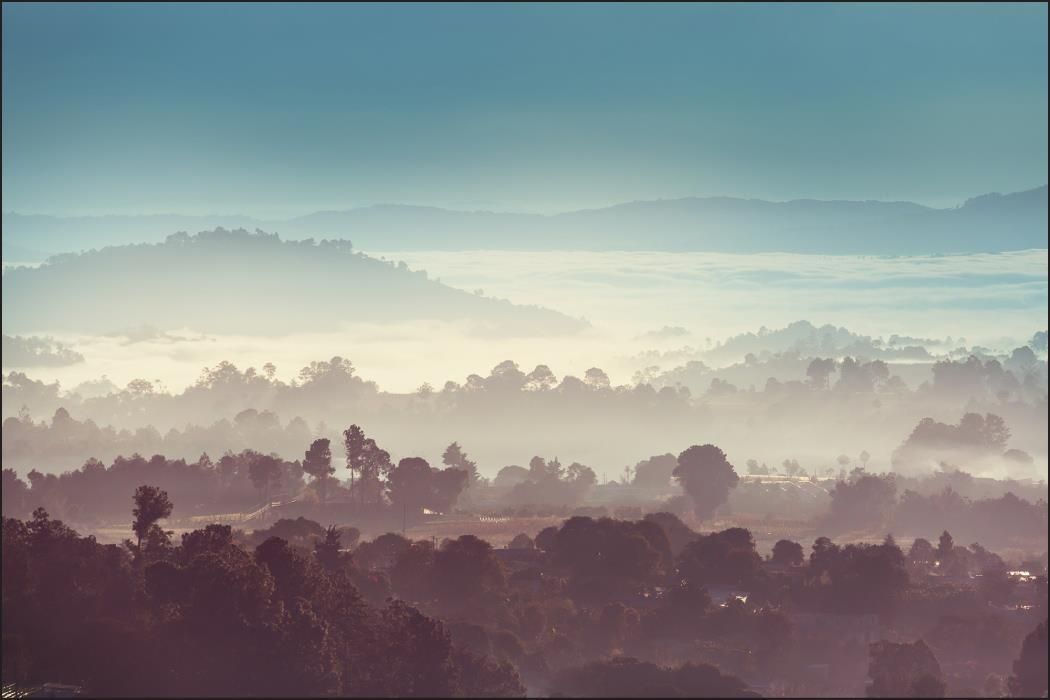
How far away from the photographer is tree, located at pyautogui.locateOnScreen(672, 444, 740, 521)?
146500mm

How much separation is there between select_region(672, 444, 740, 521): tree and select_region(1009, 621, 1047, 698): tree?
86.4 meters

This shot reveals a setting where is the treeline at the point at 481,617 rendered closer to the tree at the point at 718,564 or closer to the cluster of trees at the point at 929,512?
the tree at the point at 718,564

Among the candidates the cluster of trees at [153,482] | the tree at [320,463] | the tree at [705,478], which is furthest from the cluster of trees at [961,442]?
the tree at [320,463]

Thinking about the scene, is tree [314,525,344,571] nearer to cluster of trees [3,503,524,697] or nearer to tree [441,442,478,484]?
cluster of trees [3,503,524,697]

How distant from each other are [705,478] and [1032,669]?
91.3 m

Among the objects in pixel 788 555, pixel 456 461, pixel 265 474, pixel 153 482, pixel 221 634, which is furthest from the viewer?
pixel 456 461

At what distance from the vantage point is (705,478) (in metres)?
148

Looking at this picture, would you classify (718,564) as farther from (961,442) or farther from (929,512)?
(961,442)

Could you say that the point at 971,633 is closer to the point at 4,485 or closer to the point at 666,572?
the point at 666,572

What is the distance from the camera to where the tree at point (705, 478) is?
481 feet

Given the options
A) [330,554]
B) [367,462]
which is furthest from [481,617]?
[367,462]

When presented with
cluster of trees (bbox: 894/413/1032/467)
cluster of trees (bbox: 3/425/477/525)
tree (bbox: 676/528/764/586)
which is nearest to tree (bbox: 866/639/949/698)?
tree (bbox: 676/528/764/586)

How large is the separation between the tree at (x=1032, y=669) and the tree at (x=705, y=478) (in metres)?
86.4

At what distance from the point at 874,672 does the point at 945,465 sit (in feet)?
394
